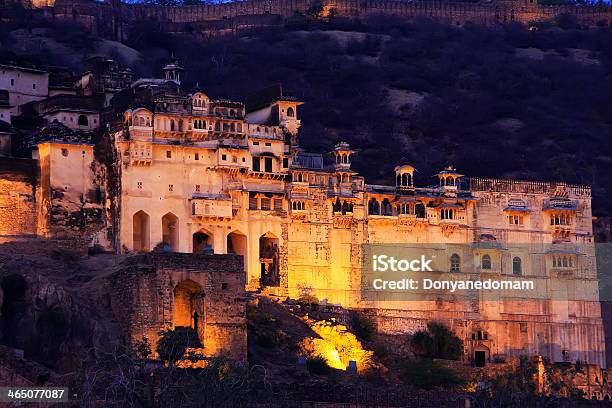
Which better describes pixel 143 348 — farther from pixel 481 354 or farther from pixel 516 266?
pixel 516 266

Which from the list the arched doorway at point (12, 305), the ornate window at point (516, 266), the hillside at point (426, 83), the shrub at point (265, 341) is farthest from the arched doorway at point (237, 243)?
the hillside at point (426, 83)

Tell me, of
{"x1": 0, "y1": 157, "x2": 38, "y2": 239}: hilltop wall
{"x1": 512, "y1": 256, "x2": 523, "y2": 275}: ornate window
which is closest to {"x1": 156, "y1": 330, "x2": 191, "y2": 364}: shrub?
{"x1": 0, "y1": 157, "x2": 38, "y2": 239}: hilltop wall

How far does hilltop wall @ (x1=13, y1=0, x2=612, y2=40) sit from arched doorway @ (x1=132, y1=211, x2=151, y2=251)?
117 ft

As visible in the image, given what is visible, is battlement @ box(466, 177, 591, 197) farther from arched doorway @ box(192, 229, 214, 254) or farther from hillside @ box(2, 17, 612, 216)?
arched doorway @ box(192, 229, 214, 254)

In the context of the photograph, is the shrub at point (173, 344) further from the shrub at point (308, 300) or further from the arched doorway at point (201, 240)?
the shrub at point (308, 300)

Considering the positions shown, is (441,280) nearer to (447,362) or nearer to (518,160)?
(447,362)

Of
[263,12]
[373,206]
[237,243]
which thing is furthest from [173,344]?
[263,12]

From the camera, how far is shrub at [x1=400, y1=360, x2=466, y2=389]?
58812mm

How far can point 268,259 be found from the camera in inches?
2478

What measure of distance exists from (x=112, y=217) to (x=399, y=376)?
1073cm

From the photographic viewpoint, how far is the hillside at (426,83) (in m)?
85.6

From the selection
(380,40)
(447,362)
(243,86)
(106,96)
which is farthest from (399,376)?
(380,40)

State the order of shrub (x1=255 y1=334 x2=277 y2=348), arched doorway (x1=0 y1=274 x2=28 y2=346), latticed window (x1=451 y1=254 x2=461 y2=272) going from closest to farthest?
arched doorway (x1=0 y1=274 x2=28 y2=346)
shrub (x1=255 y1=334 x2=277 y2=348)
latticed window (x1=451 y1=254 x2=461 y2=272)

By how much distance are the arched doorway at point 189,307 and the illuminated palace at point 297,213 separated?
13.8 ft
